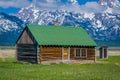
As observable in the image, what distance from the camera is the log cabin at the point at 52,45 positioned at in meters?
67.2

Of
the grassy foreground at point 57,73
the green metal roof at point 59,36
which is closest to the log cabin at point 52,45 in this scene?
the green metal roof at point 59,36

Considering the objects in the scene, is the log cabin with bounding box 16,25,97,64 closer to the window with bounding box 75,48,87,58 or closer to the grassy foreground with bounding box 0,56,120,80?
the window with bounding box 75,48,87,58

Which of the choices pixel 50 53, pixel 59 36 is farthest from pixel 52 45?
pixel 59 36

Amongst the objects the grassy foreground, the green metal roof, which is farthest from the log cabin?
the grassy foreground

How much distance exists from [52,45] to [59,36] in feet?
12.2

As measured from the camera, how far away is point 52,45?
222ft

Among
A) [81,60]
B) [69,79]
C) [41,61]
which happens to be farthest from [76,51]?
[69,79]

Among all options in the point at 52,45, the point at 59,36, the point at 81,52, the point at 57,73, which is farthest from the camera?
the point at 59,36

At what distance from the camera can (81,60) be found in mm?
71000

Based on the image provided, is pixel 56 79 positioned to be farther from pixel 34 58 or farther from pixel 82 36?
pixel 82 36

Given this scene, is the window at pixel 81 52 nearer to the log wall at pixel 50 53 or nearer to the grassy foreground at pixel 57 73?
the log wall at pixel 50 53

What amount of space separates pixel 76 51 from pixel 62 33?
419 cm

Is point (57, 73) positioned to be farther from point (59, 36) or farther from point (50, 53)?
point (59, 36)

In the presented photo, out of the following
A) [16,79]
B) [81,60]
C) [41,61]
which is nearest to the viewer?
[16,79]
